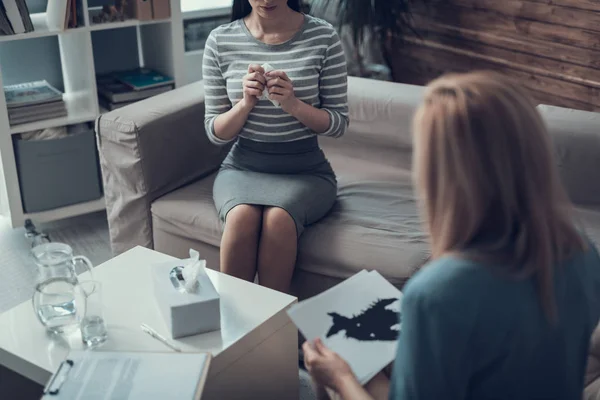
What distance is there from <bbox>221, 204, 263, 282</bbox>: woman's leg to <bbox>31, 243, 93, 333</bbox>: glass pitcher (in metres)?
0.53

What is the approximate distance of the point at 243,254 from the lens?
208cm

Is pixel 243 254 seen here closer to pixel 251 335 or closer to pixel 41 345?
pixel 251 335

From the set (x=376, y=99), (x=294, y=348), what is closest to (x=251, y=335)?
(x=294, y=348)

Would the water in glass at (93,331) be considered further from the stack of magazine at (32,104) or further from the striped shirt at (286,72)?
the stack of magazine at (32,104)

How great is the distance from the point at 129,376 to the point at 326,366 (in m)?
0.39

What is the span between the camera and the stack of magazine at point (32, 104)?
110 inches

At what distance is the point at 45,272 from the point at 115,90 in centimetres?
149

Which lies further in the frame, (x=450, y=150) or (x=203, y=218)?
(x=203, y=218)

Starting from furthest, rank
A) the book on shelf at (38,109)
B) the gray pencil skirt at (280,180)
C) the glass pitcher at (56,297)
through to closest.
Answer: the book on shelf at (38,109) → the gray pencil skirt at (280,180) → the glass pitcher at (56,297)

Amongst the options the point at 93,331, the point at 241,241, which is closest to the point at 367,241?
the point at 241,241

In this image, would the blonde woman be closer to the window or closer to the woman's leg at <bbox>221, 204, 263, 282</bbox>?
the woman's leg at <bbox>221, 204, 263, 282</bbox>

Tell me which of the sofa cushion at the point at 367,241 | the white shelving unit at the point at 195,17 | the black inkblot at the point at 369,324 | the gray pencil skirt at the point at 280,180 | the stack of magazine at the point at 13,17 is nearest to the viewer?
the black inkblot at the point at 369,324

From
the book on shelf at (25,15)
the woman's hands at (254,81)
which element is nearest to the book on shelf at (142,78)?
the book on shelf at (25,15)

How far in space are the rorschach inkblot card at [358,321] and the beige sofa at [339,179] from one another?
0.38 metres
